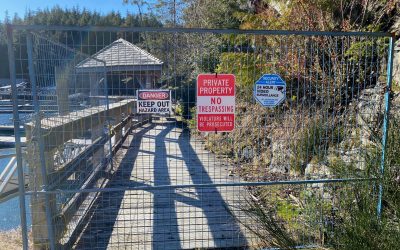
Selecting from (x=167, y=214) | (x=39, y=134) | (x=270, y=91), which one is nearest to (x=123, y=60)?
(x=39, y=134)

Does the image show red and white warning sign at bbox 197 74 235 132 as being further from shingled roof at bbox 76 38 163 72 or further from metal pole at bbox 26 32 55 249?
metal pole at bbox 26 32 55 249

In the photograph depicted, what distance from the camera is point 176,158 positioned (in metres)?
4.93

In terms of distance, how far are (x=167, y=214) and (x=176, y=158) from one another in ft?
2.79

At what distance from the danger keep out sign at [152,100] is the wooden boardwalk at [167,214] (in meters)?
0.81

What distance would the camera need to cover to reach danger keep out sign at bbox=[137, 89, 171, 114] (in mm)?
3464

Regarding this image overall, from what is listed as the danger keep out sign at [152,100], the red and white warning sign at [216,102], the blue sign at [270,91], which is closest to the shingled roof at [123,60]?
the danger keep out sign at [152,100]

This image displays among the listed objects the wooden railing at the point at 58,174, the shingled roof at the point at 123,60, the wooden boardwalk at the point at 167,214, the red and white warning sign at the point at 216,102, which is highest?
the shingled roof at the point at 123,60

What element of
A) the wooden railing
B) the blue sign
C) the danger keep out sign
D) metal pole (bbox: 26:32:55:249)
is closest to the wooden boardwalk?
the wooden railing

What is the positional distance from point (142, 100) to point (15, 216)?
3.47 m

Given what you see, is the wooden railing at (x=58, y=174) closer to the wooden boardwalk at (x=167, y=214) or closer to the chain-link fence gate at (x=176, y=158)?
the chain-link fence gate at (x=176, y=158)

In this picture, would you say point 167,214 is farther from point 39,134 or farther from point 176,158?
point 39,134

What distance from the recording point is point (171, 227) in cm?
466

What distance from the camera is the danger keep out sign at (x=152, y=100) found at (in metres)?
3.46

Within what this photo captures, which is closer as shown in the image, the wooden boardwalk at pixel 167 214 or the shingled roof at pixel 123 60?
the shingled roof at pixel 123 60
